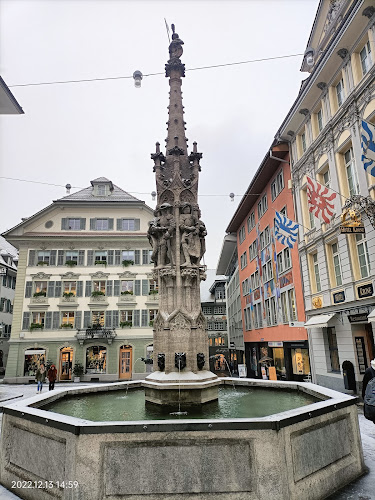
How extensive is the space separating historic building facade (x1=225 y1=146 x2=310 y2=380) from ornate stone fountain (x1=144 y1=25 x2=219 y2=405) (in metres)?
14.5

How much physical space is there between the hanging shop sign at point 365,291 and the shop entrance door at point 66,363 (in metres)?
26.8

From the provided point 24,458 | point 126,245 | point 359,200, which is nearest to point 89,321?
point 126,245

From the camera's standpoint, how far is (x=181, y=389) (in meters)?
8.22

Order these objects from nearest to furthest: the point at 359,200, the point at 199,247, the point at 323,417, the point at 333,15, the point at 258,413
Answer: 1. the point at 323,417
2. the point at 258,413
3. the point at 199,247
4. the point at 359,200
5. the point at 333,15

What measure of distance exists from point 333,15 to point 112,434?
25340 mm

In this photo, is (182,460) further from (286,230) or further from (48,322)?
(48,322)

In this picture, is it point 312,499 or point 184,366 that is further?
point 184,366

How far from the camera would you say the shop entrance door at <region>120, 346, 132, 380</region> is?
111 ft

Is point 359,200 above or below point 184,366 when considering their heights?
above

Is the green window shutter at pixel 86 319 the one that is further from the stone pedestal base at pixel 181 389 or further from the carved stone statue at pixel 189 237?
the stone pedestal base at pixel 181 389

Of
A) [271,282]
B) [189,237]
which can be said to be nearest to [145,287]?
[271,282]

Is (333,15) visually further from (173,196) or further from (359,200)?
(173,196)

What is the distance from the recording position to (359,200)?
52.3ft

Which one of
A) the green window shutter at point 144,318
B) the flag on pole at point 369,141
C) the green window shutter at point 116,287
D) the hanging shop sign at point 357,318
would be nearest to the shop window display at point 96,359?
the green window shutter at point 144,318
